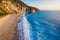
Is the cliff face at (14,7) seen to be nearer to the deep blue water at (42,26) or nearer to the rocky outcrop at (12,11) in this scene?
the rocky outcrop at (12,11)

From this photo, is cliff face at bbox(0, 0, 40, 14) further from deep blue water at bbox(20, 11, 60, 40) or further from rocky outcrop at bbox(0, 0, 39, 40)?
deep blue water at bbox(20, 11, 60, 40)

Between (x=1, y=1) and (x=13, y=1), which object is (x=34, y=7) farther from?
(x=1, y=1)

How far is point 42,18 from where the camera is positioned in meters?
2.79

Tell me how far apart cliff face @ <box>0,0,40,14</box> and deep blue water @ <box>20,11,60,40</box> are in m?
0.14

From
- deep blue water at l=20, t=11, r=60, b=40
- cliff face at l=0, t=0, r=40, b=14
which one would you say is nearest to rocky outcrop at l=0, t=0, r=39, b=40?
cliff face at l=0, t=0, r=40, b=14

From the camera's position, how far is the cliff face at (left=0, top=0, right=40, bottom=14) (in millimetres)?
3053

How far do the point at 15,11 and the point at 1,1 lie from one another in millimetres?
379

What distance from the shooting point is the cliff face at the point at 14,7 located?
3.05 meters

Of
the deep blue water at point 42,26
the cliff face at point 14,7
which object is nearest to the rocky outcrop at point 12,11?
the cliff face at point 14,7

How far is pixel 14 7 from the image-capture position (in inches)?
128

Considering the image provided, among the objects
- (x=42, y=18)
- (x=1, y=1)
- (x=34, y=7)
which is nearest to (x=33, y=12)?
(x=34, y=7)

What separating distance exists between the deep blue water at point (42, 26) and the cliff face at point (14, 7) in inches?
5.4

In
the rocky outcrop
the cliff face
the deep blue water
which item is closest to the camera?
the deep blue water

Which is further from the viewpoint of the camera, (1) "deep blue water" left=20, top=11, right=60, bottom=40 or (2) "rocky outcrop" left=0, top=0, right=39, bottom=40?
(2) "rocky outcrop" left=0, top=0, right=39, bottom=40
